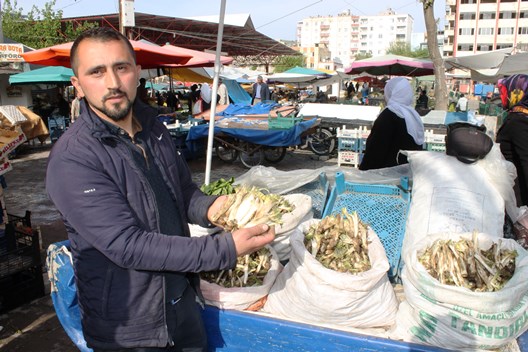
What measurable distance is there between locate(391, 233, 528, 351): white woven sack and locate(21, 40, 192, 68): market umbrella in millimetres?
6516

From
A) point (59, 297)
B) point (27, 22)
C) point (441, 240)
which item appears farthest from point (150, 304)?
point (27, 22)

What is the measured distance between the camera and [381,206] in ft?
9.91

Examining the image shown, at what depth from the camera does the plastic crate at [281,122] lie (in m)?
9.15

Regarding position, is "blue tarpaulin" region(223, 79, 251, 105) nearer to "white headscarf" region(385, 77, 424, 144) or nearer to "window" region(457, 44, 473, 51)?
"white headscarf" region(385, 77, 424, 144)

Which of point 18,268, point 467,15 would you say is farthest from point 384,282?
point 467,15

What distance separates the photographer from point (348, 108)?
1057 cm

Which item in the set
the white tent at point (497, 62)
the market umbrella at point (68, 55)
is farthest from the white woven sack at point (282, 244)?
the white tent at point (497, 62)

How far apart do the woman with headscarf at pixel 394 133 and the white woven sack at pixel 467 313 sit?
6.80ft

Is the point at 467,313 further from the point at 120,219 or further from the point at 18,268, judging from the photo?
the point at 18,268

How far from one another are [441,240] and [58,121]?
1320cm

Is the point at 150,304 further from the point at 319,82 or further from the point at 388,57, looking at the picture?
the point at 319,82

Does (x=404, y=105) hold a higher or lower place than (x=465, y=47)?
lower

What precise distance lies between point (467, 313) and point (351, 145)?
709cm

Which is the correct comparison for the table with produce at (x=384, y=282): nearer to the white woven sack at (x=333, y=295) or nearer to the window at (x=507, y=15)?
the white woven sack at (x=333, y=295)
